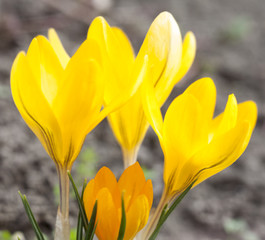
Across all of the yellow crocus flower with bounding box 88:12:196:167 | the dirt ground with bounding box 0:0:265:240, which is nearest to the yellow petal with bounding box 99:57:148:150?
the yellow crocus flower with bounding box 88:12:196:167

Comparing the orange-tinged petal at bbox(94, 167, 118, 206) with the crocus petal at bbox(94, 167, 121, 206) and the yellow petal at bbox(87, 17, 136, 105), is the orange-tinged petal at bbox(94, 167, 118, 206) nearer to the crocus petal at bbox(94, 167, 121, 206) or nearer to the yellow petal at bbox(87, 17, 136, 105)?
the crocus petal at bbox(94, 167, 121, 206)

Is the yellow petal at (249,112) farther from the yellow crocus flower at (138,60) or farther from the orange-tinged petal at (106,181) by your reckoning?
the orange-tinged petal at (106,181)

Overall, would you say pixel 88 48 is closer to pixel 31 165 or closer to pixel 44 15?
pixel 31 165

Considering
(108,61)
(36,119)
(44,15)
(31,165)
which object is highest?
(108,61)

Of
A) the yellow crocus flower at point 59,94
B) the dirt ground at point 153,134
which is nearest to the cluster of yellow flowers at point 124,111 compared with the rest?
the yellow crocus flower at point 59,94

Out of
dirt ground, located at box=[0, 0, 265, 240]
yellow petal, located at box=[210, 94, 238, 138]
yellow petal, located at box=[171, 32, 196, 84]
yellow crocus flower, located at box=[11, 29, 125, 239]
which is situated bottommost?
dirt ground, located at box=[0, 0, 265, 240]

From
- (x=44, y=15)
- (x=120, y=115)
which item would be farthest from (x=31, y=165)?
(x=44, y=15)

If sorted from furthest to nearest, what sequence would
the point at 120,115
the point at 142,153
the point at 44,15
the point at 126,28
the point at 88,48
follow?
the point at 126,28
the point at 44,15
the point at 142,153
the point at 120,115
the point at 88,48

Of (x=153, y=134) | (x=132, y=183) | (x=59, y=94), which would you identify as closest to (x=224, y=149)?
(x=132, y=183)
